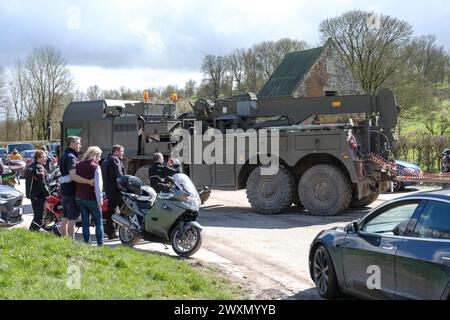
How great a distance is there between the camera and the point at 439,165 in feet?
79.0

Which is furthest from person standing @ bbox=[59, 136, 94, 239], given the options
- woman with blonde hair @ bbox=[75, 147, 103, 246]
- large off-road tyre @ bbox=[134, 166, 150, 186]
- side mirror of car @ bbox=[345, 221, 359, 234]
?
large off-road tyre @ bbox=[134, 166, 150, 186]

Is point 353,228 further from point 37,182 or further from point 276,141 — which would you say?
point 276,141

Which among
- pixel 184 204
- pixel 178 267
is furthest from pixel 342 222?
pixel 178 267

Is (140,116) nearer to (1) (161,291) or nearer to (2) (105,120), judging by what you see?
(2) (105,120)

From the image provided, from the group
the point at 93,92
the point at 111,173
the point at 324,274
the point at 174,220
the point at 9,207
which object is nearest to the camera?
the point at 324,274

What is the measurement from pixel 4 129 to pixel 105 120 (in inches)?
1817

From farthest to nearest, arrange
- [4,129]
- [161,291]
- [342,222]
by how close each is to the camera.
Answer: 1. [4,129]
2. [342,222]
3. [161,291]

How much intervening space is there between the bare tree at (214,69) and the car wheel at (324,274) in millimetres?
59435

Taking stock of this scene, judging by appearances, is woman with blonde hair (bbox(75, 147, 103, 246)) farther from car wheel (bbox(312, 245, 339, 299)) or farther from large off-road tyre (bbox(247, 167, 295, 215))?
A: large off-road tyre (bbox(247, 167, 295, 215))

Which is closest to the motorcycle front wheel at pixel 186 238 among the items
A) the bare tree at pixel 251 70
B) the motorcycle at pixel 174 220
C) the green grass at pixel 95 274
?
the motorcycle at pixel 174 220

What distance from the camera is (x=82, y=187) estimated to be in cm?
934

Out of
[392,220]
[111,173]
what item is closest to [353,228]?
[392,220]

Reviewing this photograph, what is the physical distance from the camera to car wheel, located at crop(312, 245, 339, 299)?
668cm

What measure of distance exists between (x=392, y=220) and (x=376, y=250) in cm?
36
